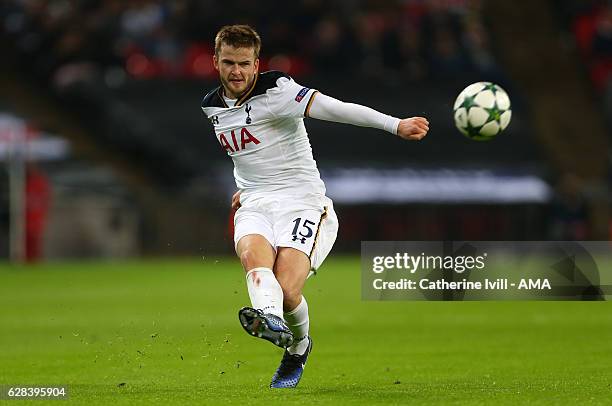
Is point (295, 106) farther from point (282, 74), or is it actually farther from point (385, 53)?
point (385, 53)

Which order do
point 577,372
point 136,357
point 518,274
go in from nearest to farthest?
point 577,372, point 136,357, point 518,274

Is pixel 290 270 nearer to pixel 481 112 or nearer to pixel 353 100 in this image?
pixel 481 112

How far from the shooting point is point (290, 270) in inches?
285

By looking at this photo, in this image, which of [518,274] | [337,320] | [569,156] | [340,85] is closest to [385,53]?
[340,85]

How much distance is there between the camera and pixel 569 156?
2547cm

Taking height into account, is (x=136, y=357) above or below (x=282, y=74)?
below

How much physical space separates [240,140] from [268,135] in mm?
170

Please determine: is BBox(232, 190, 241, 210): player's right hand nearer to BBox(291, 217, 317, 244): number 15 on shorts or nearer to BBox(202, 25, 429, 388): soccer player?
BBox(202, 25, 429, 388): soccer player

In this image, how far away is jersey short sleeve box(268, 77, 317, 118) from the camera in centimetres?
722

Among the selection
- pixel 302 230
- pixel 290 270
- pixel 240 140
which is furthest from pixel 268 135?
pixel 290 270

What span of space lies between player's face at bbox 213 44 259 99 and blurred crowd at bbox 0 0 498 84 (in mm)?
17386

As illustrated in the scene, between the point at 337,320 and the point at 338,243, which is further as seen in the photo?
the point at 338,243

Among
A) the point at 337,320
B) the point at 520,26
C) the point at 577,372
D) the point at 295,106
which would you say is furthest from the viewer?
the point at 520,26

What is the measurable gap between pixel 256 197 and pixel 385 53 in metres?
18.1
